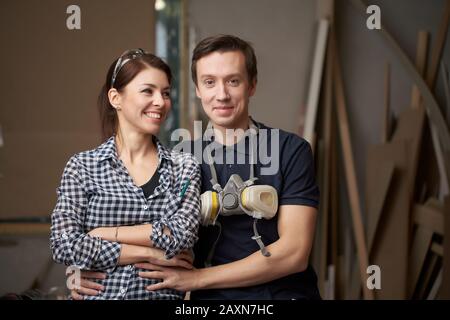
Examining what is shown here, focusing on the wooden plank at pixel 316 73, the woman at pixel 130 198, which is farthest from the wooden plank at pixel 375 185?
the woman at pixel 130 198

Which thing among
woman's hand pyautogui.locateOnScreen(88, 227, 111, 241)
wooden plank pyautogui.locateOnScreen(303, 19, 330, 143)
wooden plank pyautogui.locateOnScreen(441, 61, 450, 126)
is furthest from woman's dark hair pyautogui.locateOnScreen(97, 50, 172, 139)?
wooden plank pyautogui.locateOnScreen(441, 61, 450, 126)

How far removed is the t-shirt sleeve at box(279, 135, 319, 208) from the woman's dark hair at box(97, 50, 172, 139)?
11.6 inches

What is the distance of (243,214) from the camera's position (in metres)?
1.20

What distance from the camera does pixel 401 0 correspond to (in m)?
1.79

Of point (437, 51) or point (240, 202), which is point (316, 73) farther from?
point (240, 202)

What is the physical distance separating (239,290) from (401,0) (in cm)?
108

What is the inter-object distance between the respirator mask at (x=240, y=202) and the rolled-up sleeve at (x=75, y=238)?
195 millimetres

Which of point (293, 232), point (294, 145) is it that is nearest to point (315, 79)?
point (294, 145)

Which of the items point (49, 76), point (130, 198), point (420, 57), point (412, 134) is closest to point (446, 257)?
point (412, 134)

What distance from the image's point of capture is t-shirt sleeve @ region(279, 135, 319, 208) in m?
1.21

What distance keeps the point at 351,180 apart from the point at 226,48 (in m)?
1.10

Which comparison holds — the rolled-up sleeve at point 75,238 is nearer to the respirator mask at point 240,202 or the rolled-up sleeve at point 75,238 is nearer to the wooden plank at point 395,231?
the respirator mask at point 240,202

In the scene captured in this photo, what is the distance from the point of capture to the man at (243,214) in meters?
1.20

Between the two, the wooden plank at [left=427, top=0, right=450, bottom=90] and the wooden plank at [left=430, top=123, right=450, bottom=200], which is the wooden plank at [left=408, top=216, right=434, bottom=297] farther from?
the wooden plank at [left=427, top=0, right=450, bottom=90]
